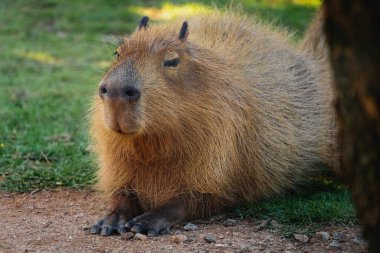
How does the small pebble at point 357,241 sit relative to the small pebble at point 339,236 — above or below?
above

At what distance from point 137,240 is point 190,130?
72cm

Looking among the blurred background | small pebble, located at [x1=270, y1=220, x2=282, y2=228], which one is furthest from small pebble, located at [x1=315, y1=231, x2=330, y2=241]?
the blurred background

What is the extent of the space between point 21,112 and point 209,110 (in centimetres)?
322

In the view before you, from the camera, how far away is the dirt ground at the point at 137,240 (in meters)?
4.06

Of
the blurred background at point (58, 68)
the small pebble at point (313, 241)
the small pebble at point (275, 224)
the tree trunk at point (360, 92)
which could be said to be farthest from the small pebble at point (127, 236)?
the tree trunk at point (360, 92)

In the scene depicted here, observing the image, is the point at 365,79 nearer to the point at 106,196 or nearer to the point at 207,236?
the point at 207,236

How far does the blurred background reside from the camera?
592 centimetres

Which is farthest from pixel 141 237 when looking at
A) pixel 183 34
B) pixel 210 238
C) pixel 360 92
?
pixel 360 92

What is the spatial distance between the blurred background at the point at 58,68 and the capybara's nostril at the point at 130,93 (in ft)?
3.07

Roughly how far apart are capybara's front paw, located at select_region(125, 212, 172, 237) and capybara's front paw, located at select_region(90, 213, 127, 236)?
5cm

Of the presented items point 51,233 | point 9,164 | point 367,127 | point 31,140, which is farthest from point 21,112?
point 367,127

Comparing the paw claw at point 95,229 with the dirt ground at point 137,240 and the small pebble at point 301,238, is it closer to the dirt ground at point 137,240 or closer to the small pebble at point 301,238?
the dirt ground at point 137,240

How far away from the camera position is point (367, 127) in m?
2.59

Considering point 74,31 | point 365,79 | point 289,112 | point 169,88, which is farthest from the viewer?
point 74,31
